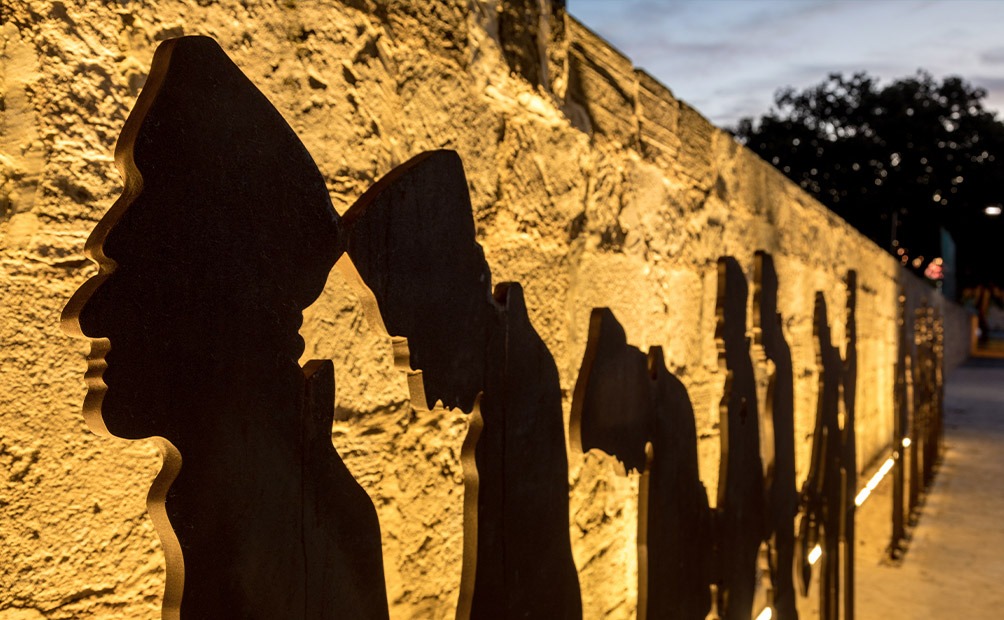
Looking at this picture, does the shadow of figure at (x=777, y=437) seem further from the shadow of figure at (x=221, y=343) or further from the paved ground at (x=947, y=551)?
the paved ground at (x=947, y=551)

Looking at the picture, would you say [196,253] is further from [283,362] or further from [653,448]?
[653,448]

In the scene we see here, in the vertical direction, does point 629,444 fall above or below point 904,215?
A: below

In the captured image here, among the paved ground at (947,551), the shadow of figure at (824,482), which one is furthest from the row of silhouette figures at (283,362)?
the paved ground at (947,551)

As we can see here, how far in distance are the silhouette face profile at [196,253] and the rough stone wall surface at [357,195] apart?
431mm

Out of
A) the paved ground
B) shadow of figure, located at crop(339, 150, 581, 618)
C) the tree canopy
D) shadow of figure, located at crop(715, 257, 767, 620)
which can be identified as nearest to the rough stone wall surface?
shadow of figure, located at crop(339, 150, 581, 618)

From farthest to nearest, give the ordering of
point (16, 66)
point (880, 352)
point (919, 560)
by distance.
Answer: point (880, 352) < point (919, 560) < point (16, 66)

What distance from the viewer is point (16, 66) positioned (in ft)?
2.90

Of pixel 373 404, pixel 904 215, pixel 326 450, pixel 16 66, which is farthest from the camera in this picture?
pixel 904 215

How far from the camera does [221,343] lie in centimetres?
61

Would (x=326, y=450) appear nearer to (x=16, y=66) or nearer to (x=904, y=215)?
(x=16, y=66)

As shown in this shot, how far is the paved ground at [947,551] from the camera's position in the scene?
3416 mm

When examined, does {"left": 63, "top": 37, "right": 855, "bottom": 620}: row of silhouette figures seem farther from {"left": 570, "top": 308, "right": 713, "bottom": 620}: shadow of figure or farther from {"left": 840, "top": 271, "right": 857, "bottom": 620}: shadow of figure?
{"left": 840, "top": 271, "right": 857, "bottom": 620}: shadow of figure

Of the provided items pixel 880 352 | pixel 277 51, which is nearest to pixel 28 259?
pixel 277 51

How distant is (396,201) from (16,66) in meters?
0.48
